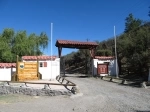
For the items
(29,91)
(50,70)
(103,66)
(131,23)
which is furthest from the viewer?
(131,23)

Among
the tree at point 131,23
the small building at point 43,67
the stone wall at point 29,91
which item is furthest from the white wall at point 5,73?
the tree at point 131,23

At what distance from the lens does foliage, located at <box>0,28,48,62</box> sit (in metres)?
42.4

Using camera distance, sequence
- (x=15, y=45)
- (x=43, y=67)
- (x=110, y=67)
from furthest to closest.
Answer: (x=15, y=45)
(x=110, y=67)
(x=43, y=67)

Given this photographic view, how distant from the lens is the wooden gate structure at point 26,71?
94.7 feet

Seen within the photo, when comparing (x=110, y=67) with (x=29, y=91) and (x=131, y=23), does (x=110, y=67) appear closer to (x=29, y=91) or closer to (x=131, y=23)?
(x=29, y=91)

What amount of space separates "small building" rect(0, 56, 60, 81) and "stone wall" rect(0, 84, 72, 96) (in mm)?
7135

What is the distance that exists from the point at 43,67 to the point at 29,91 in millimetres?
10809

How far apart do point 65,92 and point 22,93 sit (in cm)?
533

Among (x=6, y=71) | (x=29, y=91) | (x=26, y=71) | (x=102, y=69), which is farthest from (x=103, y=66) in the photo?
(x=29, y=91)

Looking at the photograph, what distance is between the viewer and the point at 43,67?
31.9 meters

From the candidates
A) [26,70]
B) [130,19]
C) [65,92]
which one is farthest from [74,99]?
[130,19]

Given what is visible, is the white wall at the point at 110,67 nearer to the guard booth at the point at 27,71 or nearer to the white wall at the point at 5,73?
the guard booth at the point at 27,71

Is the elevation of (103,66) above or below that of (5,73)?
above

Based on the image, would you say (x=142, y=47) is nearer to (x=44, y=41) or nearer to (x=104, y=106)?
(x=104, y=106)
